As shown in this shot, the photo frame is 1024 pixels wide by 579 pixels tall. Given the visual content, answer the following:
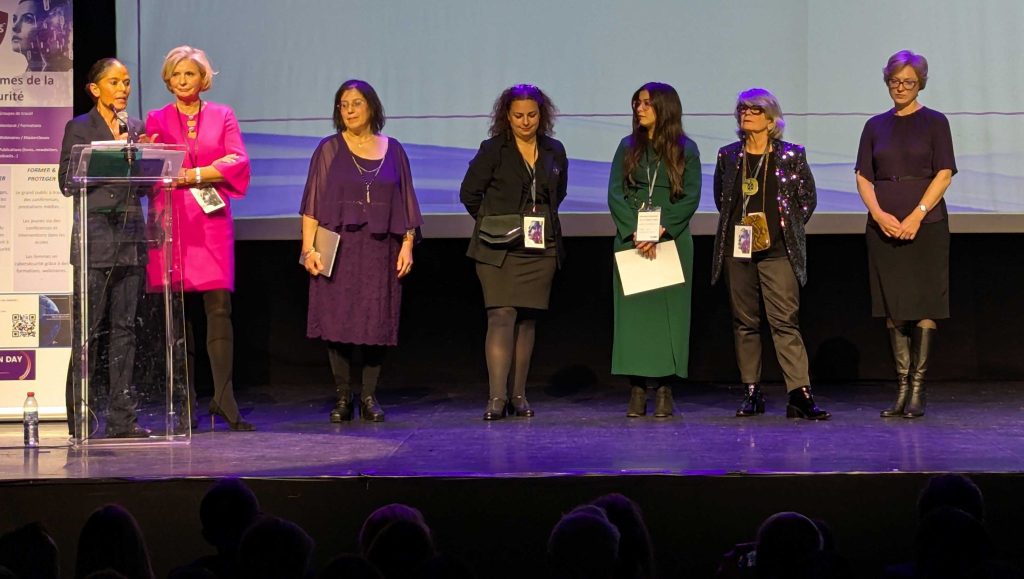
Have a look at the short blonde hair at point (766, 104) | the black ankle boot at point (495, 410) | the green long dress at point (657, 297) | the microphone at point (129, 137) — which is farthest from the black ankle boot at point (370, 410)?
the short blonde hair at point (766, 104)

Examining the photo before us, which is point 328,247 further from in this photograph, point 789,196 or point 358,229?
point 789,196

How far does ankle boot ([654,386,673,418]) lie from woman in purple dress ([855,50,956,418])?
36.4 inches

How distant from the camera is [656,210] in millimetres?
5629

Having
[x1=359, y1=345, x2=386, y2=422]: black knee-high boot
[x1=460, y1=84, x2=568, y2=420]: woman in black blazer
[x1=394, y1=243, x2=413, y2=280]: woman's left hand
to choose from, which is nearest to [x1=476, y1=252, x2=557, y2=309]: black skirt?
[x1=460, y1=84, x2=568, y2=420]: woman in black blazer

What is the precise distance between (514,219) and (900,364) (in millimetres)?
1789

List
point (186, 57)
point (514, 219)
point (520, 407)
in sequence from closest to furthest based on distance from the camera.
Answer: point (186, 57), point (514, 219), point (520, 407)

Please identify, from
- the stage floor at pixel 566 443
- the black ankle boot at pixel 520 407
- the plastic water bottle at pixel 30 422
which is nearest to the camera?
the stage floor at pixel 566 443

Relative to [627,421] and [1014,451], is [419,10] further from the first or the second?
[1014,451]

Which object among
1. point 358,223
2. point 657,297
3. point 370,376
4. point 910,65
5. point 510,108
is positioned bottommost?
point 370,376

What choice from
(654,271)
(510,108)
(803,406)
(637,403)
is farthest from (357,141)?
(803,406)

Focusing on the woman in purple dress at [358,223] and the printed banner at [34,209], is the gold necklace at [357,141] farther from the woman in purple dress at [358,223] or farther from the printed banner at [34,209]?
the printed banner at [34,209]

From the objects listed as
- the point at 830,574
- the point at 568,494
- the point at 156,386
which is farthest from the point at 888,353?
the point at 830,574

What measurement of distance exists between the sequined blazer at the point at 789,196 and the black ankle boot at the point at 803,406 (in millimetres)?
479

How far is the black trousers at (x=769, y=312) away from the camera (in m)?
5.68
